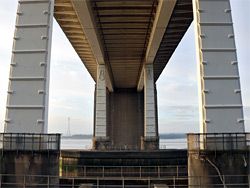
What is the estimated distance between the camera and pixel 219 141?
40.6 feet

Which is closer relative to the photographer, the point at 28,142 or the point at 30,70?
the point at 28,142

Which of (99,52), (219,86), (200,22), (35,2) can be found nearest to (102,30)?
(99,52)

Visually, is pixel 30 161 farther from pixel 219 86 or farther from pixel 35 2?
pixel 219 86

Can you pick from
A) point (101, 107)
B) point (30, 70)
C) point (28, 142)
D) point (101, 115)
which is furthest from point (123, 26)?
point (28, 142)

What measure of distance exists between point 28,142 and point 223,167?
908cm

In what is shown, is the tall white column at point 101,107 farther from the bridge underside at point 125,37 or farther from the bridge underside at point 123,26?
the bridge underside at point 123,26

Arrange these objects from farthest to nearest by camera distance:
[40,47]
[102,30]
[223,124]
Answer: [102,30] → [40,47] → [223,124]

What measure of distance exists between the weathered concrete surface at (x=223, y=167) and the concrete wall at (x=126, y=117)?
44452 millimetres

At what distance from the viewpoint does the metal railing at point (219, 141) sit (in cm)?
1212

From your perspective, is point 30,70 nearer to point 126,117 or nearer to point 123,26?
point 123,26

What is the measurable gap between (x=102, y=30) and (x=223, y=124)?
17.6 meters

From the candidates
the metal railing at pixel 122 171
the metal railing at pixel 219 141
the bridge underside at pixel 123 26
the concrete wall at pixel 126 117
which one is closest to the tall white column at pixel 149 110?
the bridge underside at pixel 123 26

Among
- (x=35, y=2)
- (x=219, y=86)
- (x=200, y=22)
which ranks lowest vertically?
(x=219, y=86)

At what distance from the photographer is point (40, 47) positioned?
13711 mm
